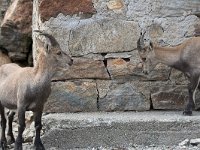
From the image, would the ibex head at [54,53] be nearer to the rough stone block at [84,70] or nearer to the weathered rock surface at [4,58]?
the rough stone block at [84,70]

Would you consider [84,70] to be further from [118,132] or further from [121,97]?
[118,132]

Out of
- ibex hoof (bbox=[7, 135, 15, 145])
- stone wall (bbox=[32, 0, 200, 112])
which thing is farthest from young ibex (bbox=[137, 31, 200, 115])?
ibex hoof (bbox=[7, 135, 15, 145])

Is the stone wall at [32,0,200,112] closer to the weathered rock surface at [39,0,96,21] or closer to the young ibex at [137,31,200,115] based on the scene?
the weathered rock surface at [39,0,96,21]

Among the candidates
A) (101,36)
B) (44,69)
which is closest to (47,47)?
(44,69)

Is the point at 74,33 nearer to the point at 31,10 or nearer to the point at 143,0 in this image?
the point at 143,0

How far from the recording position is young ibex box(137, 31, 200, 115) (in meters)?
8.00

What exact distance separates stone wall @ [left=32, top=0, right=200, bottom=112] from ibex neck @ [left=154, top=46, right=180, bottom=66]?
17cm

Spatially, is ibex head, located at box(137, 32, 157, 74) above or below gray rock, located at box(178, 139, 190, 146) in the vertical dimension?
above

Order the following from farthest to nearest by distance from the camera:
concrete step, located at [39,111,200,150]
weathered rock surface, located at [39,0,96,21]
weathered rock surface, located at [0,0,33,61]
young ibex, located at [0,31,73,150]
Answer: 1. weathered rock surface, located at [0,0,33,61]
2. weathered rock surface, located at [39,0,96,21]
3. concrete step, located at [39,111,200,150]
4. young ibex, located at [0,31,73,150]

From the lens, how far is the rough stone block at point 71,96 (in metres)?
8.01

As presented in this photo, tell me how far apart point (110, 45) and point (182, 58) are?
41.1 inches

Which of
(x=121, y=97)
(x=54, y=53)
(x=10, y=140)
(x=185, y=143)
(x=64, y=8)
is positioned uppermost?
(x=64, y=8)

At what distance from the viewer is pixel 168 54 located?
8.19 m

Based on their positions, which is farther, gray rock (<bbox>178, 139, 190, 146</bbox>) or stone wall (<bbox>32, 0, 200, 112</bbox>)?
stone wall (<bbox>32, 0, 200, 112</bbox>)
